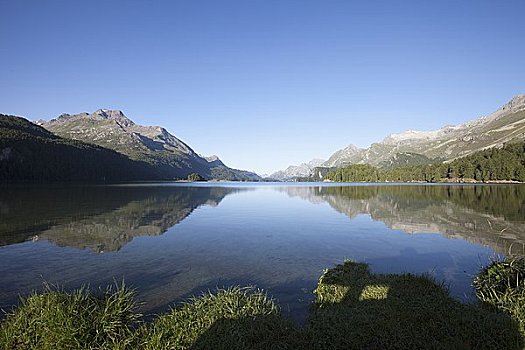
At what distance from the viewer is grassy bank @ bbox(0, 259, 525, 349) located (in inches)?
345

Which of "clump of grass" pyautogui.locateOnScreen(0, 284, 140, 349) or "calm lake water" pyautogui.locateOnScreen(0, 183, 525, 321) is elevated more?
"clump of grass" pyautogui.locateOnScreen(0, 284, 140, 349)

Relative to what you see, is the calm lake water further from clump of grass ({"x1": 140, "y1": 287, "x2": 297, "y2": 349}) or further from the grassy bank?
clump of grass ({"x1": 140, "y1": 287, "x2": 297, "y2": 349})

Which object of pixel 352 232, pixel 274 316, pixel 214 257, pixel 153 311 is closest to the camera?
pixel 274 316

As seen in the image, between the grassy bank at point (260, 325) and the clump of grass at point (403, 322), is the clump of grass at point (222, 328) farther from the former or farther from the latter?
the clump of grass at point (403, 322)

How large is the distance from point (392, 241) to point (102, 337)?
23936 millimetres

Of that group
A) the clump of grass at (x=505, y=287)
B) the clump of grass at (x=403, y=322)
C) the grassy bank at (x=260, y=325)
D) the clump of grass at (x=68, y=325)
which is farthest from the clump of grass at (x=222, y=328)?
the clump of grass at (x=505, y=287)

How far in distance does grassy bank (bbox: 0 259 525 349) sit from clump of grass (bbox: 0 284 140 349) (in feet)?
0.08

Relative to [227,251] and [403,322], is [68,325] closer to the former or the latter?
[403,322]

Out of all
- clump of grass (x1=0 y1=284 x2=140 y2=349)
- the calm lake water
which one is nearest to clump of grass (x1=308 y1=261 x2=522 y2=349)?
the calm lake water

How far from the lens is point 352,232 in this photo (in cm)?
3212

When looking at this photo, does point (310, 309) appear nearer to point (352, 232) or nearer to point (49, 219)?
point (352, 232)

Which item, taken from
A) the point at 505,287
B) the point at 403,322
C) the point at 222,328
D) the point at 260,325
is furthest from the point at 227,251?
the point at 505,287

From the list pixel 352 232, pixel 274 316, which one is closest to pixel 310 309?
pixel 274 316

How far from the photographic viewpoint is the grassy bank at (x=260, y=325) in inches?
345
